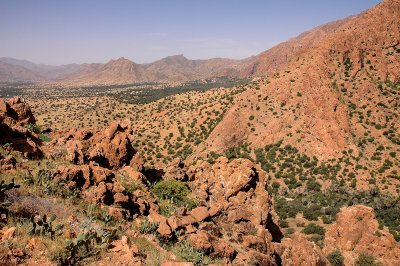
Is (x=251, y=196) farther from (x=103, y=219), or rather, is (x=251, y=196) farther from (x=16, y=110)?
(x=16, y=110)

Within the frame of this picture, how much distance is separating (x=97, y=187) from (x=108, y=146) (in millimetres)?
6245

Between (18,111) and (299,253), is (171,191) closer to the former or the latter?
(299,253)

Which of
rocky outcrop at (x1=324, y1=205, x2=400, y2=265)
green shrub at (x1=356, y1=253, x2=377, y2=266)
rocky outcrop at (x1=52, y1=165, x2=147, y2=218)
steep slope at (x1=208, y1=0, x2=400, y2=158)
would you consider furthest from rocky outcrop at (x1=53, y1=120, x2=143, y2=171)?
steep slope at (x1=208, y1=0, x2=400, y2=158)

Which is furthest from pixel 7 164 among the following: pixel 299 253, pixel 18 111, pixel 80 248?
pixel 299 253

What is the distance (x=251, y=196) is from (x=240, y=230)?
3415mm

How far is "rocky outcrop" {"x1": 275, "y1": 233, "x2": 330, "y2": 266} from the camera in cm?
1015

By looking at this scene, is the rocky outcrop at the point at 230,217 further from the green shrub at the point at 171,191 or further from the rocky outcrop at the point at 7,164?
the rocky outcrop at the point at 7,164

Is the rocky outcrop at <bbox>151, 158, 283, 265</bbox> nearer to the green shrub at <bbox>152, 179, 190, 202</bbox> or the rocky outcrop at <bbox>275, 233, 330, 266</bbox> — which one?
the rocky outcrop at <bbox>275, 233, 330, 266</bbox>

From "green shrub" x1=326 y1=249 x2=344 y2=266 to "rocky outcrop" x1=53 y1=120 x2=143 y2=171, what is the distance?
13381 millimetres

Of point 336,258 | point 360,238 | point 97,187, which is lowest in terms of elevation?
point 336,258

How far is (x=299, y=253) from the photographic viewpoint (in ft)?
34.0

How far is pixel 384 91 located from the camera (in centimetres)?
3644

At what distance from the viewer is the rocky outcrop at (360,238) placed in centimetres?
1424

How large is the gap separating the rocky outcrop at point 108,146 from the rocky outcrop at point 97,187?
13.2 ft
